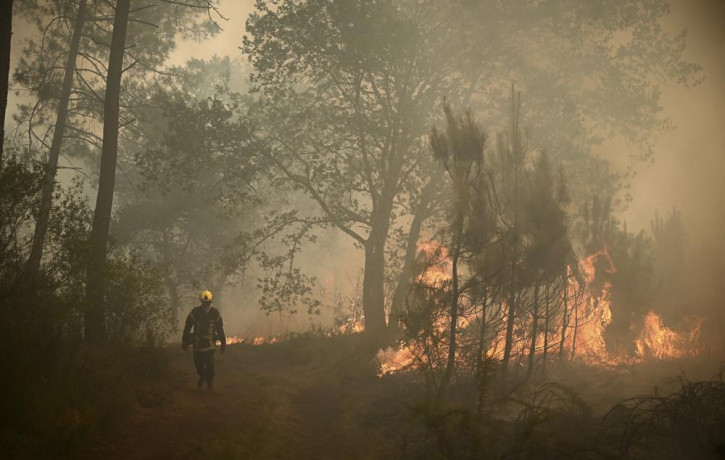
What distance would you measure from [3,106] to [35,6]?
10.4m

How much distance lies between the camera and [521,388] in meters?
11.1

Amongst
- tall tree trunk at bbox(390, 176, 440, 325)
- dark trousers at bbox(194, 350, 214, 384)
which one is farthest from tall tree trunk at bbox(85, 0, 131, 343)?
tall tree trunk at bbox(390, 176, 440, 325)

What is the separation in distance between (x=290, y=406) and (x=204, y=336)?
7.41ft

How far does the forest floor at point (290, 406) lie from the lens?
7426 mm

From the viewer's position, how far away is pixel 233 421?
28.8 ft

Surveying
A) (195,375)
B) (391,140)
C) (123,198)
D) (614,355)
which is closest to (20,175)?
(195,375)

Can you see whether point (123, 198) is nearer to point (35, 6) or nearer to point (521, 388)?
point (35, 6)

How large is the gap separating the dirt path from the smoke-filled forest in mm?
71

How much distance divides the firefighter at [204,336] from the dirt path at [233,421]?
40 cm

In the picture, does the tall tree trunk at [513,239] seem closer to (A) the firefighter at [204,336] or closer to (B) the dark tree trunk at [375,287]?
(A) the firefighter at [204,336]

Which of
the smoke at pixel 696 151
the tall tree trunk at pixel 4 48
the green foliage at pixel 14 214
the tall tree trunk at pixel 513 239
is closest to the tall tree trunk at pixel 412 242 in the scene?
the tall tree trunk at pixel 513 239

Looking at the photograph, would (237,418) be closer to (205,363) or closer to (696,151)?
(205,363)

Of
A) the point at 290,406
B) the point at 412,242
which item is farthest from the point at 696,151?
→ the point at 290,406

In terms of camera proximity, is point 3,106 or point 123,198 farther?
point 123,198
